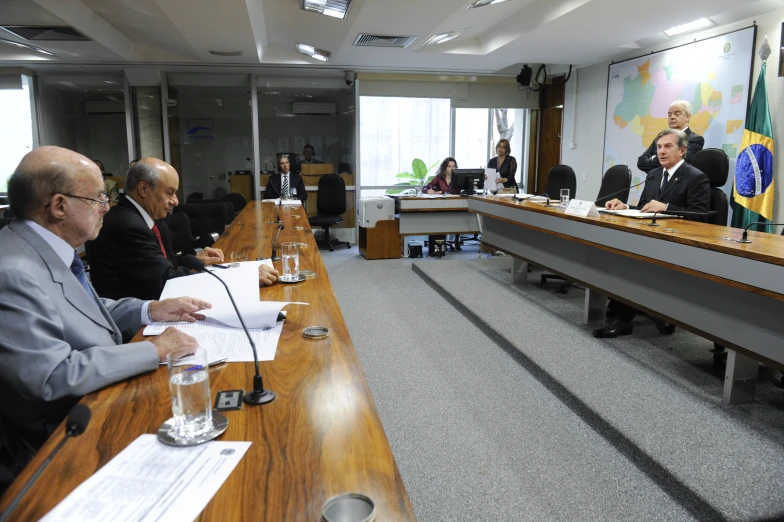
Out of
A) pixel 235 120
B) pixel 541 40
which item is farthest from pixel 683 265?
pixel 235 120

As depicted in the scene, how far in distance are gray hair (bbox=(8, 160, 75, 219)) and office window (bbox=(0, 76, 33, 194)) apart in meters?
7.94

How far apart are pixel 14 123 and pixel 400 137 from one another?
5.86 meters

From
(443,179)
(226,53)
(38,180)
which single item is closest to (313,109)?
(226,53)

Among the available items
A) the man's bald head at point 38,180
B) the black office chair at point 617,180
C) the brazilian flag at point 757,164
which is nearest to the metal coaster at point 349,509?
the man's bald head at point 38,180

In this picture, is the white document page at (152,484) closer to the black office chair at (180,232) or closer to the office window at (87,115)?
the black office chair at (180,232)

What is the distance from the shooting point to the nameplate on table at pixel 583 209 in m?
3.58

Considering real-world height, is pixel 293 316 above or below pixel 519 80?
below

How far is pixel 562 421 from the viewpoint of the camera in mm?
2574

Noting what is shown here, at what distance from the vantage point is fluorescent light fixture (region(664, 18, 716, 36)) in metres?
5.05

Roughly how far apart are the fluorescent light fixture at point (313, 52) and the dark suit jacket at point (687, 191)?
4.85 meters

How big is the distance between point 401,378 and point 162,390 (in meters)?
2.10

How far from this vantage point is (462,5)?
485 centimetres

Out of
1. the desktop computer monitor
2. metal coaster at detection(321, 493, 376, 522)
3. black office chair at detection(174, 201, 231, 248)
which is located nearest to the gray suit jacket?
metal coaster at detection(321, 493, 376, 522)

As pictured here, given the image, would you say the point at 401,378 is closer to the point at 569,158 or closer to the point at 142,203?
the point at 142,203
